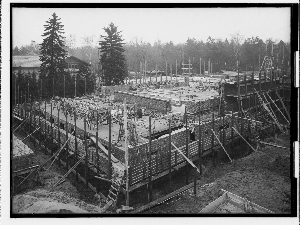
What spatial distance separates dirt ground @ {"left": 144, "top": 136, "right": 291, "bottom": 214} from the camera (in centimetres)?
1456

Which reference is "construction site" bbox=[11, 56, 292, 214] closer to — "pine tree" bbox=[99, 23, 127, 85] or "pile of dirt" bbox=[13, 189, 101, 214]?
"pile of dirt" bbox=[13, 189, 101, 214]

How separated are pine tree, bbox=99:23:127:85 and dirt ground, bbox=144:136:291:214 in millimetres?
11520

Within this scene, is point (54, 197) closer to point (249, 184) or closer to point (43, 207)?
point (43, 207)

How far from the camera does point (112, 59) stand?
2702 cm

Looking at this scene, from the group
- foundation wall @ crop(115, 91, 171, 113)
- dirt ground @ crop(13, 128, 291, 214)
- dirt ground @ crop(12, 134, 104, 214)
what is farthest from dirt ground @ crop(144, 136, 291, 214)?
foundation wall @ crop(115, 91, 171, 113)

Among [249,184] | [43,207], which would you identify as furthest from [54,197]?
[249,184]

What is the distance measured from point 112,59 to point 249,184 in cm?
1676

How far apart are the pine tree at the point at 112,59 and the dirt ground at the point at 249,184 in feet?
37.8

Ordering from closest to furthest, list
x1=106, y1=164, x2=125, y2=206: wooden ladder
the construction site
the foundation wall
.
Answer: the construction site
x1=106, y1=164, x2=125, y2=206: wooden ladder
the foundation wall

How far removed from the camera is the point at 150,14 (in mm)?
12547

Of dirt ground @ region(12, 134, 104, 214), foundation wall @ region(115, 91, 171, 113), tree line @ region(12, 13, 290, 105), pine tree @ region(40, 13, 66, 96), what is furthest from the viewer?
foundation wall @ region(115, 91, 171, 113)

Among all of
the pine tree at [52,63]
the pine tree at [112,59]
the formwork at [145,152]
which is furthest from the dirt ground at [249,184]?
the pine tree at [52,63]

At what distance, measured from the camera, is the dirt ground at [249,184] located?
1456 centimetres

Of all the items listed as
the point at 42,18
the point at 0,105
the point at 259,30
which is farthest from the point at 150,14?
the point at 0,105
